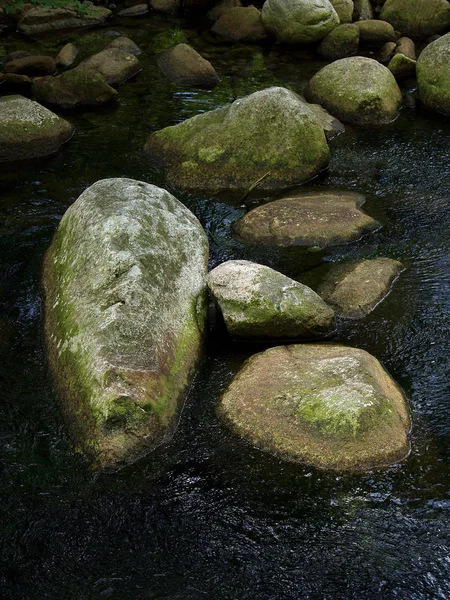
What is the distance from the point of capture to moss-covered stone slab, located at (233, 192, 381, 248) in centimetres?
855

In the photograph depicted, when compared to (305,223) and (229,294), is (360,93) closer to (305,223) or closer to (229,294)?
(305,223)

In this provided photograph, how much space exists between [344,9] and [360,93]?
5.82 meters

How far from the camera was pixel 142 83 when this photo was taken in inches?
557

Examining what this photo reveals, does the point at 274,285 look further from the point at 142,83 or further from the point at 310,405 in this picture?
the point at 142,83

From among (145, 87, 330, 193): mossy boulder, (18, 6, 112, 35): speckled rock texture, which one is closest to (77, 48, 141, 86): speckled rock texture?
(18, 6, 112, 35): speckled rock texture

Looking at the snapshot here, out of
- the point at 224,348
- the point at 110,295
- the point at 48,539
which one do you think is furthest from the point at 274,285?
the point at 48,539

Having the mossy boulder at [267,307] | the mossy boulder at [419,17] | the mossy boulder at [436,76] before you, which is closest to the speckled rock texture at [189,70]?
the mossy boulder at [436,76]

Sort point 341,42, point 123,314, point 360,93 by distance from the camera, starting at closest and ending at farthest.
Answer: point 123,314 → point 360,93 → point 341,42

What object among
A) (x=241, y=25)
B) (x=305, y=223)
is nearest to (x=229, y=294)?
(x=305, y=223)

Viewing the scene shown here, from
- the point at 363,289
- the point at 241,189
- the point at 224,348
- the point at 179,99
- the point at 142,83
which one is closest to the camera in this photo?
the point at 224,348

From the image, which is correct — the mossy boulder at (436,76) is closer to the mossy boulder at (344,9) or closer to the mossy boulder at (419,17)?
the mossy boulder at (419,17)

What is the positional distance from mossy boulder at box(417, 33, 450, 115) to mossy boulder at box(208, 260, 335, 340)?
677 cm

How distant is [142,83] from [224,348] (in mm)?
8843

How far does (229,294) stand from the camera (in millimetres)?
6727
